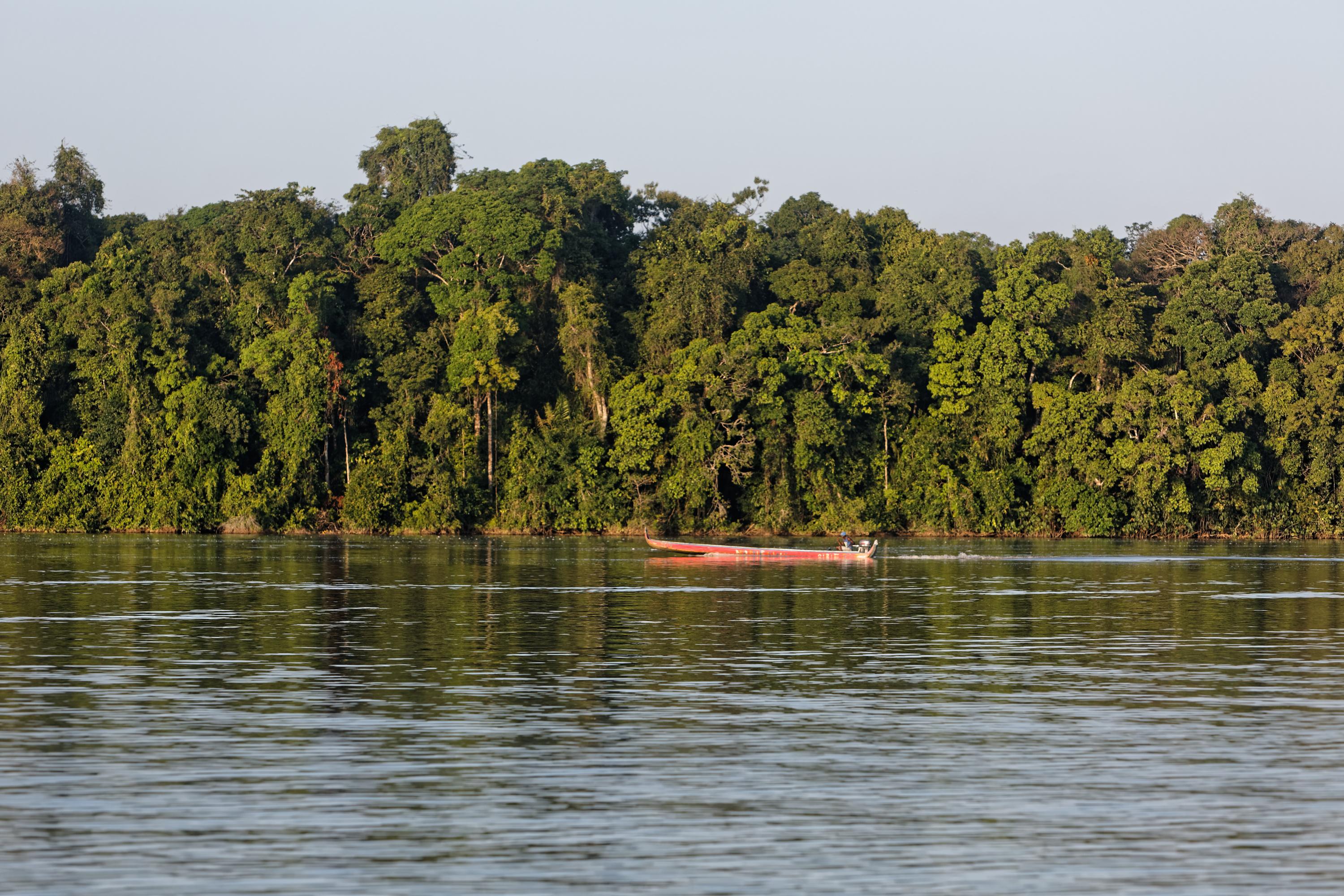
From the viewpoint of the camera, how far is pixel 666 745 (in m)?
16.5

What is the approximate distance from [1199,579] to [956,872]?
106 feet

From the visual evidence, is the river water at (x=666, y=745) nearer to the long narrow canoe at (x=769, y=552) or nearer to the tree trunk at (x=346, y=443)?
the long narrow canoe at (x=769, y=552)

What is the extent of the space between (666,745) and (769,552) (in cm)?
3559

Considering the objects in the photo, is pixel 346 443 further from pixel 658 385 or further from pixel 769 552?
pixel 769 552

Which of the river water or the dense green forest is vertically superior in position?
the dense green forest

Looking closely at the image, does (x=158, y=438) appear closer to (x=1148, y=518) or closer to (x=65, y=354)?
(x=65, y=354)

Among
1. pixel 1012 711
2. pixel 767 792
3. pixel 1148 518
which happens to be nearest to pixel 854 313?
pixel 1148 518

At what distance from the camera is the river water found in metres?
11.7

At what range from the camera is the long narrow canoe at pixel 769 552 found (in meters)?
51.1

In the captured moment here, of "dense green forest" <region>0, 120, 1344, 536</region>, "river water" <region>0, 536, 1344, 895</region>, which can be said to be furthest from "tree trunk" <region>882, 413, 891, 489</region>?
"river water" <region>0, 536, 1344, 895</region>

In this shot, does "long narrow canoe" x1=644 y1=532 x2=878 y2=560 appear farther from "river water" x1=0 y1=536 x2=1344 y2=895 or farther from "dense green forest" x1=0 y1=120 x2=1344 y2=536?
→ "river water" x1=0 y1=536 x2=1344 y2=895

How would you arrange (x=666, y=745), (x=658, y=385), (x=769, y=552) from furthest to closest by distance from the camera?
(x=658, y=385)
(x=769, y=552)
(x=666, y=745)

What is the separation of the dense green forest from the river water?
109 feet

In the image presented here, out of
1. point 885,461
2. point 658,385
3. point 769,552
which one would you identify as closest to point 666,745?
point 769,552
